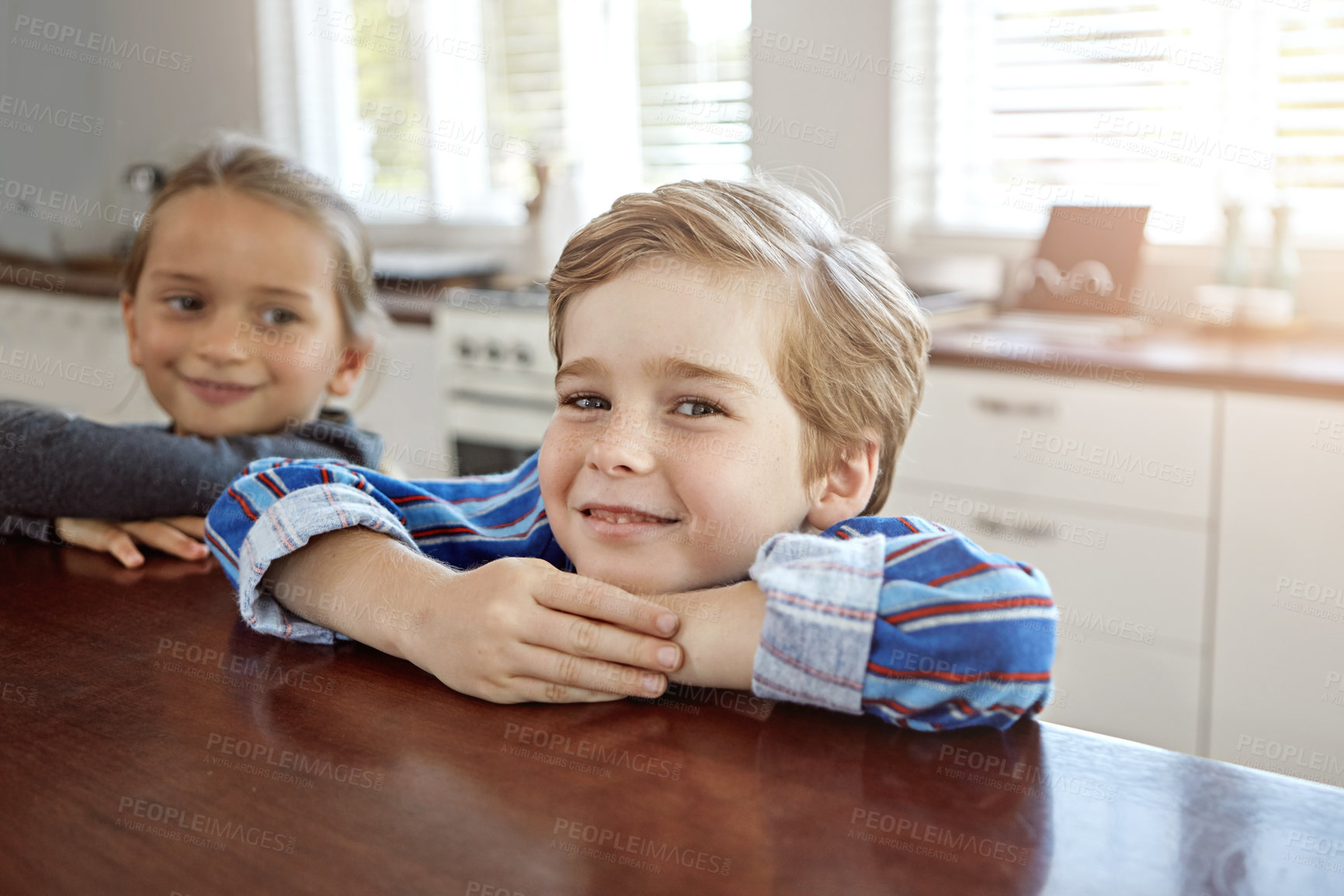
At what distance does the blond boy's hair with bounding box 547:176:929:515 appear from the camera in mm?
770

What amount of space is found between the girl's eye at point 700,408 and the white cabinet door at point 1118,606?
140cm

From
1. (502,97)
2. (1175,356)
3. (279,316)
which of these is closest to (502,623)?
(279,316)

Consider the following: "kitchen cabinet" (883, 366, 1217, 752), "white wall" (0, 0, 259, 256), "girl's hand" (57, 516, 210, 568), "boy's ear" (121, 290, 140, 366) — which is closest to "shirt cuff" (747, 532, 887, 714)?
"girl's hand" (57, 516, 210, 568)

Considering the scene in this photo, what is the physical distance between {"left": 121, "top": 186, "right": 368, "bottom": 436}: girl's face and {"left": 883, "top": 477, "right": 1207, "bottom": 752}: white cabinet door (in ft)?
4.20

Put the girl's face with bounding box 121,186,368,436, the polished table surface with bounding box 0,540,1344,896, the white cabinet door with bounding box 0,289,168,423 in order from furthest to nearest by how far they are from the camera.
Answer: the white cabinet door with bounding box 0,289,168,423
the girl's face with bounding box 121,186,368,436
the polished table surface with bounding box 0,540,1344,896

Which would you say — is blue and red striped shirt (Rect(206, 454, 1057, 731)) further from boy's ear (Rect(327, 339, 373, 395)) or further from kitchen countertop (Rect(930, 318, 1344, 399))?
kitchen countertop (Rect(930, 318, 1344, 399))

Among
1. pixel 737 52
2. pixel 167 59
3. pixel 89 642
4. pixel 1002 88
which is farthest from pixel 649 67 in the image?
pixel 89 642

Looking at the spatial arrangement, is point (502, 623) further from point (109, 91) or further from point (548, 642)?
point (109, 91)

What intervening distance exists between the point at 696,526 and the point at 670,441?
0.06 metres

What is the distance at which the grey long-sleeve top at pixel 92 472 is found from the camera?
0.98 metres

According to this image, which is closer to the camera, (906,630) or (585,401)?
(906,630)

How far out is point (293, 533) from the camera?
30.2 inches

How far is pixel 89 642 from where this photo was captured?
0.71 meters

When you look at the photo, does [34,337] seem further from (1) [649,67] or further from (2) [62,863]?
(2) [62,863]
